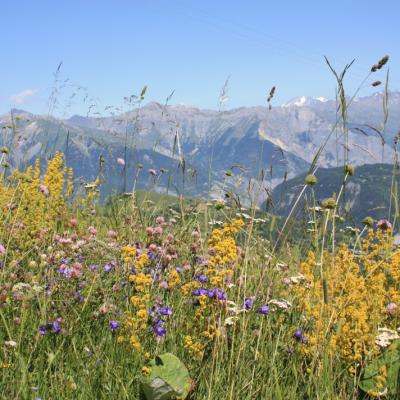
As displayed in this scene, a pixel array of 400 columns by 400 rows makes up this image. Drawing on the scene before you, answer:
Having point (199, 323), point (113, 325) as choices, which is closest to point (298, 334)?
point (199, 323)

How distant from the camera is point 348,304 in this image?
347cm

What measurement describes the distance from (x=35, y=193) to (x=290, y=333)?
150 inches

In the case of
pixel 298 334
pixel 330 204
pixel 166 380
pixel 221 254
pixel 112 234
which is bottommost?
pixel 166 380

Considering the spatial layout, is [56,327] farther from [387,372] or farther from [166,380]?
[387,372]

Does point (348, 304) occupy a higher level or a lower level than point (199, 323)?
higher

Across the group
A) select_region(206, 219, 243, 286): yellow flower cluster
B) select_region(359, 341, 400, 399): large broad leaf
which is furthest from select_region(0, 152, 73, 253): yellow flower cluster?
select_region(359, 341, 400, 399): large broad leaf

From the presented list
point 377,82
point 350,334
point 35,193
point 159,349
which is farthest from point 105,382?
point 35,193

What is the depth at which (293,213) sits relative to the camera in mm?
3141

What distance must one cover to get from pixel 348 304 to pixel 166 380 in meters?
1.49

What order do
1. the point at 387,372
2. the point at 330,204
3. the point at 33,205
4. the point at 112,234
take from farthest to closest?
the point at 33,205
the point at 112,234
the point at 387,372
the point at 330,204

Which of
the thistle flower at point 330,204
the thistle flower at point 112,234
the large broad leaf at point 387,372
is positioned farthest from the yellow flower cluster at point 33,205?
the large broad leaf at point 387,372

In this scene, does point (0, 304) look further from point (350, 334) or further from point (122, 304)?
point (350, 334)

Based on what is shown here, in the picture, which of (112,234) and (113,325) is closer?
(113,325)

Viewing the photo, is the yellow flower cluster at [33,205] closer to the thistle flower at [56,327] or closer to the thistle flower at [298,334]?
the thistle flower at [56,327]
